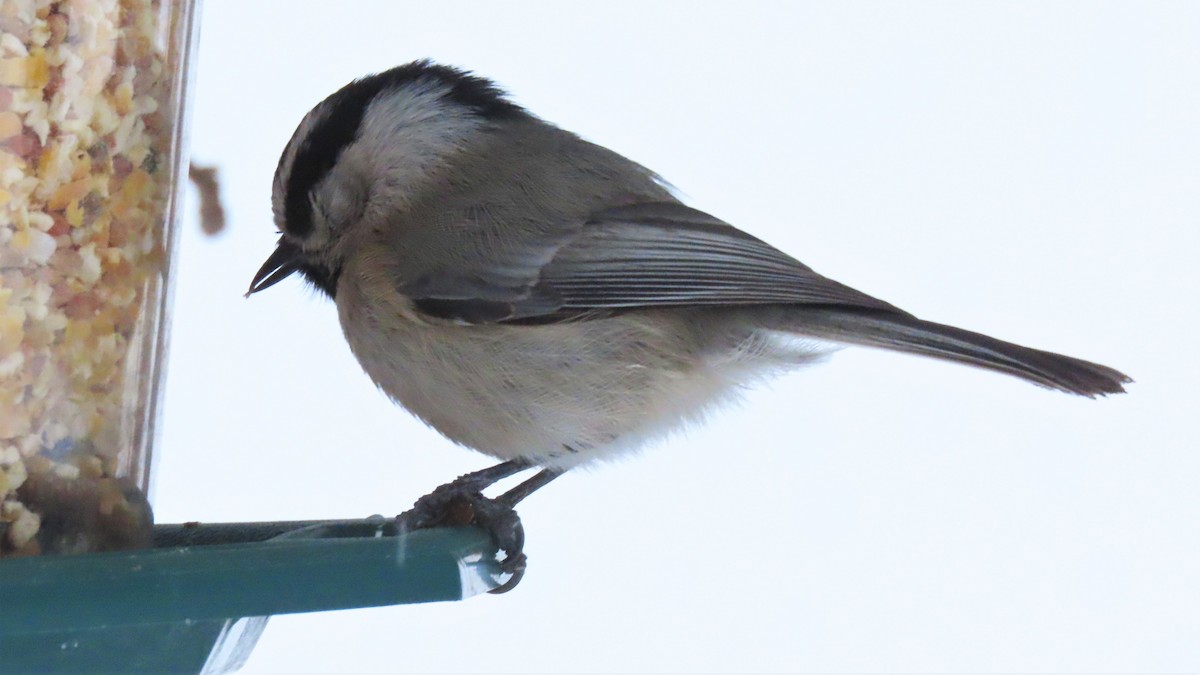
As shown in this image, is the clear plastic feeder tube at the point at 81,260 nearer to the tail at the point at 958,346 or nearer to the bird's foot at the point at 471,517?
the bird's foot at the point at 471,517

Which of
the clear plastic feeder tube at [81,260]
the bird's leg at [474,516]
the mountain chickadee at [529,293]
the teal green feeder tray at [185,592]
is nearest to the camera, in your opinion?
the teal green feeder tray at [185,592]

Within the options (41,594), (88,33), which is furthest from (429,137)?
(41,594)

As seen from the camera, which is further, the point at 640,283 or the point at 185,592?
the point at 640,283

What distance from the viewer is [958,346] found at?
138cm

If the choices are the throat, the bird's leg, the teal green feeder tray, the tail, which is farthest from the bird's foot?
the tail

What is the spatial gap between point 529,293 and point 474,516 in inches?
12.3

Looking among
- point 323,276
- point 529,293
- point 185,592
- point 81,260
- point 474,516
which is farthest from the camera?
point 323,276

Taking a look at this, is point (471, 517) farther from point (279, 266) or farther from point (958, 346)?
point (958, 346)

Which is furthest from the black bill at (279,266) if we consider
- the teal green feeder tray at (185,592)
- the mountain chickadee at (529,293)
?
the teal green feeder tray at (185,592)

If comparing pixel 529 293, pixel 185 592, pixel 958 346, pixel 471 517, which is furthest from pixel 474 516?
pixel 958 346

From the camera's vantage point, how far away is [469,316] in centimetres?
144

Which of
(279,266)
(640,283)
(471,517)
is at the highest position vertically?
(640,283)

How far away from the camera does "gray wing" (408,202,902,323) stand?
1452 millimetres

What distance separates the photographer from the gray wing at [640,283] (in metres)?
1.45
